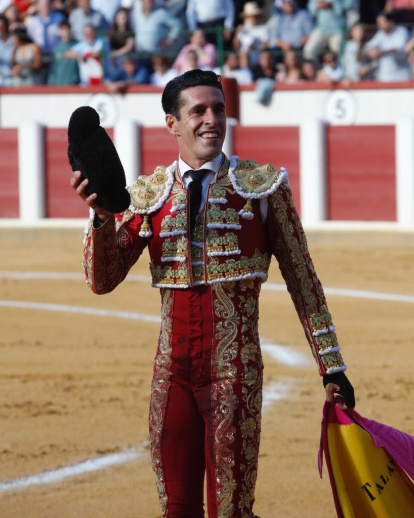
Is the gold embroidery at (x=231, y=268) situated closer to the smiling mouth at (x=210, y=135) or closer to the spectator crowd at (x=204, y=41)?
the smiling mouth at (x=210, y=135)

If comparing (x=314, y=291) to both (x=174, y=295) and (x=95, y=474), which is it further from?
(x=95, y=474)

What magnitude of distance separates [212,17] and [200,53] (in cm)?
65

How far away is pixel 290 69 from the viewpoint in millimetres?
14484

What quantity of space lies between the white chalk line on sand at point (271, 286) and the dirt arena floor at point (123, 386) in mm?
35

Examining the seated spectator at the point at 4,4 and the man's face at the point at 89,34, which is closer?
the man's face at the point at 89,34

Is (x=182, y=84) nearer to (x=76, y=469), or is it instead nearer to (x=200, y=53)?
(x=76, y=469)

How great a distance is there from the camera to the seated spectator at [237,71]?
578 inches

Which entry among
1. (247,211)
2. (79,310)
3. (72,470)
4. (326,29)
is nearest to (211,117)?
(247,211)

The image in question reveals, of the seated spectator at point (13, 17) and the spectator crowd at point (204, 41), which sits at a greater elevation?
the seated spectator at point (13, 17)

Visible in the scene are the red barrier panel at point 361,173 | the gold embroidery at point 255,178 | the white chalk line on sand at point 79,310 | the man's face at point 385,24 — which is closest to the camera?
the gold embroidery at point 255,178

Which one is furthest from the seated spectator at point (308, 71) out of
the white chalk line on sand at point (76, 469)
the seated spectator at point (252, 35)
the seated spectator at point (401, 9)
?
the white chalk line on sand at point (76, 469)

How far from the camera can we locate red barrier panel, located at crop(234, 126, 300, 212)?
14.4m

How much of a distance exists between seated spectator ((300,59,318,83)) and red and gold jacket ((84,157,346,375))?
37.8ft

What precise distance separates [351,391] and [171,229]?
58 cm
